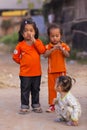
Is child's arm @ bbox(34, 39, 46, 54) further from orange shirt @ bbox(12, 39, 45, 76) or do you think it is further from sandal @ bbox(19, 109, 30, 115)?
sandal @ bbox(19, 109, 30, 115)

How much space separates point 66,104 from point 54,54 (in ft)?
3.30

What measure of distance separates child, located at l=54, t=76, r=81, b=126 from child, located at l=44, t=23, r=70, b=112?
24.5 inches

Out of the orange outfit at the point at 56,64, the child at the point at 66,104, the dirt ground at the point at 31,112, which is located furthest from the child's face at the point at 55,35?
the dirt ground at the point at 31,112

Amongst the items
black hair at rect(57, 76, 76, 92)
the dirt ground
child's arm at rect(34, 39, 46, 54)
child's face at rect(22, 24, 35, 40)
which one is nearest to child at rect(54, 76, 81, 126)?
black hair at rect(57, 76, 76, 92)

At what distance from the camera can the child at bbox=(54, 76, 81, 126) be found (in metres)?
6.74

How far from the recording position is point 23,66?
7.51 m

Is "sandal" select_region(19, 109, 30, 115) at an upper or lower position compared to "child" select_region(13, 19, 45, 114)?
lower

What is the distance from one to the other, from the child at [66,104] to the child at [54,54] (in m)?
0.62

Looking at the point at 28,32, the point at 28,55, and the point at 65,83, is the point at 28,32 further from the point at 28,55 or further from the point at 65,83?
the point at 65,83

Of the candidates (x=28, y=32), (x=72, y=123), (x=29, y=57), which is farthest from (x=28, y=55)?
(x=72, y=123)

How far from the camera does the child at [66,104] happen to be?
6738 mm

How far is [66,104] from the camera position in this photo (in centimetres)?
686

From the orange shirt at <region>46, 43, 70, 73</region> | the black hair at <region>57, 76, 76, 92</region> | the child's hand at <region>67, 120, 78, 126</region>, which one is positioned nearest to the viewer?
the child's hand at <region>67, 120, 78, 126</region>

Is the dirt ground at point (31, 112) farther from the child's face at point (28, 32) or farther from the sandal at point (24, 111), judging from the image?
the child's face at point (28, 32)
